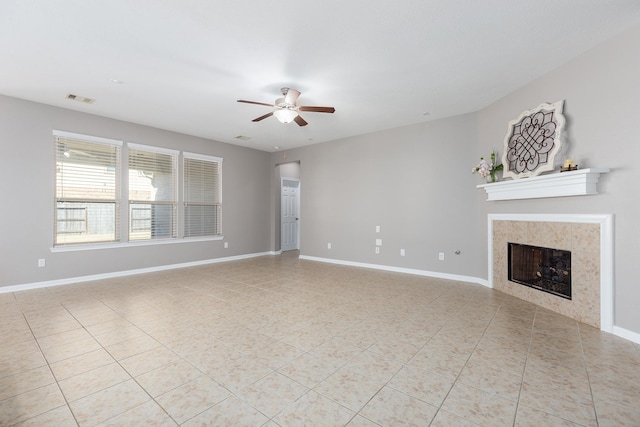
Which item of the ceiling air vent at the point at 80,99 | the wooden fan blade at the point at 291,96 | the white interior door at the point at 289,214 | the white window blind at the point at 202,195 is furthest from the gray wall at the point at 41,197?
the wooden fan blade at the point at 291,96

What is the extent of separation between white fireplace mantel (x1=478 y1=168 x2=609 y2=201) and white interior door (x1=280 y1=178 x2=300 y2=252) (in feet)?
17.2

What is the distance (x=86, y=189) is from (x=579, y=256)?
22.9 feet

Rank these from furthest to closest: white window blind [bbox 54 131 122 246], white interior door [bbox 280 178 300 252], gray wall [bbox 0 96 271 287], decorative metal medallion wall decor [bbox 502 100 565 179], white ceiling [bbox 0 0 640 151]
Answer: white interior door [bbox 280 178 300 252]
white window blind [bbox 54 131 122 246]
gray wall [bbox 0 96 271 287]
decorative metal medallion wall decor [bbox 502 100 565 179]
white ceiling [bbox 0 0 640 151]

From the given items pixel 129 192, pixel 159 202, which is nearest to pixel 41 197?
pixel 129 192

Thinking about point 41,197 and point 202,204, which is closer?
point 41,197

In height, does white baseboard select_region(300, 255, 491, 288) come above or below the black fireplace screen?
below

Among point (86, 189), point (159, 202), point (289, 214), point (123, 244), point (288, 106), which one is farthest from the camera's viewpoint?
point (289, 214)

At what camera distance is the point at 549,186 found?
131 inches

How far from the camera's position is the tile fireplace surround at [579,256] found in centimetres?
284

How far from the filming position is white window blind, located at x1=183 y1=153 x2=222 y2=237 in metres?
6.19

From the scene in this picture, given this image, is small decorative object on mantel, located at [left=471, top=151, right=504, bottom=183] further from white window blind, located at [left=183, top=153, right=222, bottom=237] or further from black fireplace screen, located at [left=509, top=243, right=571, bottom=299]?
white window blind, located at [left=183, top=153, right=222, bottom=237]

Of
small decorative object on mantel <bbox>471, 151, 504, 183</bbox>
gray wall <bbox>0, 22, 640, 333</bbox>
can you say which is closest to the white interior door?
gray wall <bbox>0, 22, 640, 333</bbox>

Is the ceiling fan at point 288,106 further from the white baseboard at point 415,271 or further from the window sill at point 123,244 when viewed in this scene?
the window sill at point 123,244

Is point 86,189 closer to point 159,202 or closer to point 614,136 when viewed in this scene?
point 159,202
